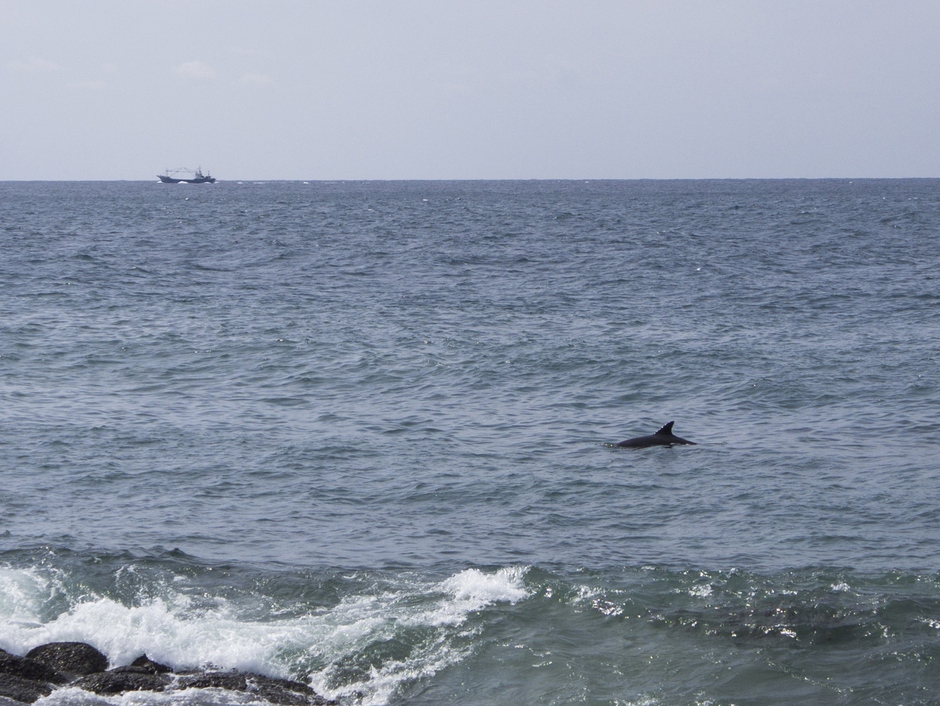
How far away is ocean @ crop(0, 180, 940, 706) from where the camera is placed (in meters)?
12.2

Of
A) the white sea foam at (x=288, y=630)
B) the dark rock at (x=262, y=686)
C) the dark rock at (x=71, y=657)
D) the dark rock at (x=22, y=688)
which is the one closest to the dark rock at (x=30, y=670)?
the dark rock at (x=22, y=688)

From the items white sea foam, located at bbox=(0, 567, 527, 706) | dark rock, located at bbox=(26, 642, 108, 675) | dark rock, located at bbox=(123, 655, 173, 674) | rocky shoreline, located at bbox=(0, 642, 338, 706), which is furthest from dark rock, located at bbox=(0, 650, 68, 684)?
dark rock, located at bbox=(123, 655, 173, 674)

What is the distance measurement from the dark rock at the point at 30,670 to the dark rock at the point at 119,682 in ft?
0.83

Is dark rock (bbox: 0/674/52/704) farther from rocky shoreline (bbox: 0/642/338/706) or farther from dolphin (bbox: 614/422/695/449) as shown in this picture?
dolphin (bbox: 614/422/695/449)

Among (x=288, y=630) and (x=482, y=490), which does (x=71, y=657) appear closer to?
(x=288, y=630)

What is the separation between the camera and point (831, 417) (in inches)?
868

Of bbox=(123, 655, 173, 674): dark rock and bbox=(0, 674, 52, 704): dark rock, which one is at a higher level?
bbox=(0, 674, 52, 704): dark rock

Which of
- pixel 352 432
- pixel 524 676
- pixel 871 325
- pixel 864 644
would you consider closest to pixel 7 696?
pixel 524 676

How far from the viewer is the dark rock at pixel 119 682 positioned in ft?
36.0

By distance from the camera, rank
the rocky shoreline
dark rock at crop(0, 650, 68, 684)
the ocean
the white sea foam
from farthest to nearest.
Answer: the ocean, the white sea foam, dark rock at crop(0, 650, 68, 684), the rocky shoreline

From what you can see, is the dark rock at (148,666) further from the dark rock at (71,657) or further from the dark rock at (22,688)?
the dark rock at (22,688)

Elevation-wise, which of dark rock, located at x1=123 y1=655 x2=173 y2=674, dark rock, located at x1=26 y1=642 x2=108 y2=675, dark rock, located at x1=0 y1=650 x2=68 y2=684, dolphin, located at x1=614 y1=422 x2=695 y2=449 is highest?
dolphin, located at x1=614 y1=422 x2=695 y2=449

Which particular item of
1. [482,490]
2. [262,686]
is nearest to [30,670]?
[262,686]

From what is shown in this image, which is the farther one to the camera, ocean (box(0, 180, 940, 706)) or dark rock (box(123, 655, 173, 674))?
ocean (box(0, 180, 940, 706))
